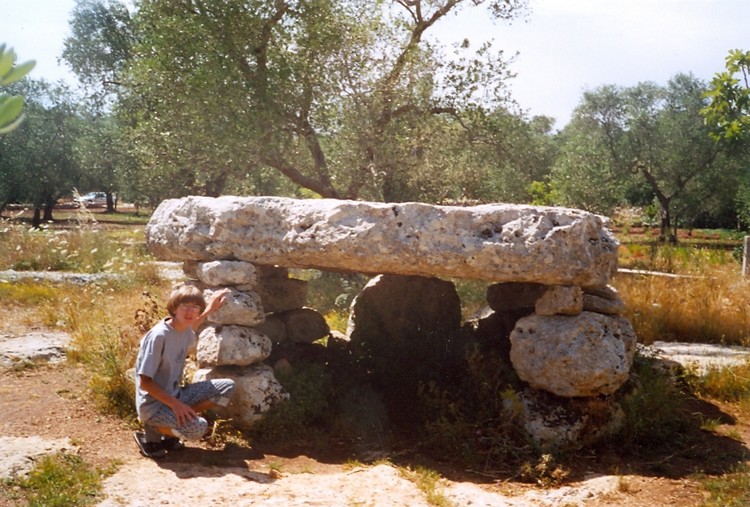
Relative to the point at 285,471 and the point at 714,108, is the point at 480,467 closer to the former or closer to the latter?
the point at 285,471

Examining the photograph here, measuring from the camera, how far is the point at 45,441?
5.54 metres

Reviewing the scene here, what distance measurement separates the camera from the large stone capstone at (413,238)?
5.90m

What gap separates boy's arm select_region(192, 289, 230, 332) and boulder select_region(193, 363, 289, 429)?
0.52 meters

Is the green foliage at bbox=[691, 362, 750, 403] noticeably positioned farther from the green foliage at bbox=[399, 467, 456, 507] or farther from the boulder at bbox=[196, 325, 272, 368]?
the boulder at bbox=[196, 325, 272, 368]

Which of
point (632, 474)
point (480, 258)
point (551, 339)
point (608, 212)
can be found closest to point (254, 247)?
point (480, 258)

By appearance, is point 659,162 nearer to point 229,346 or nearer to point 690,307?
point 690,307

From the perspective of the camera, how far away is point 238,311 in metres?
6.43

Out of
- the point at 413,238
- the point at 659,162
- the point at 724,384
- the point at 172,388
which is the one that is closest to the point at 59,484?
the point at 172,388

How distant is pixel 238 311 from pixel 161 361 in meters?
0.99

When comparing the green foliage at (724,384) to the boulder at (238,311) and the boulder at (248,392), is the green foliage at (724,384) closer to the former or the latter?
the boulder at (248,392)

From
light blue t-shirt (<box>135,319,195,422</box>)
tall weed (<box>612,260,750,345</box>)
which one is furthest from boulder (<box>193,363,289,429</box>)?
tall weed (<box>612,260,750,345</box>)

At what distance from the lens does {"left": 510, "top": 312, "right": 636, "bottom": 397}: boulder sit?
19.7 ft

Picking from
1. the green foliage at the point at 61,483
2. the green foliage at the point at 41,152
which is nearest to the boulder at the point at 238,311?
the green foliage at the point at 61,483

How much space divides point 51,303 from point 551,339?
716 centimetres
